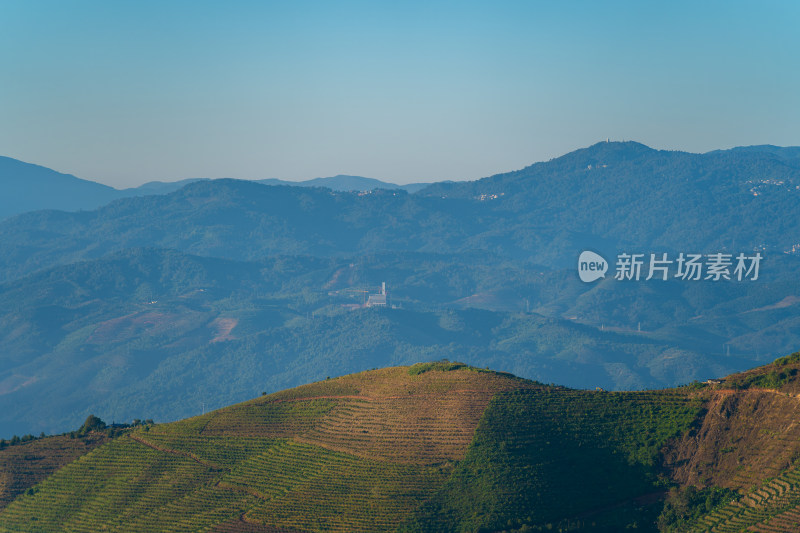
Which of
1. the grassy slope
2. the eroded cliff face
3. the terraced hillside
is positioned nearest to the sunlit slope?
the terraced hillside

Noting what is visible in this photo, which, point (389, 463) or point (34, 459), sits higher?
point (389, 463)

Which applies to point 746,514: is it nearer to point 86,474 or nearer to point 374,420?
point 374,420

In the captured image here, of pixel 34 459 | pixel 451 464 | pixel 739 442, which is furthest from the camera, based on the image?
pixel 34 459

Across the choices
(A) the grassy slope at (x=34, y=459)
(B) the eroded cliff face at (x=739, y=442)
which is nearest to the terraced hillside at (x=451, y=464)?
(B) the eroded cliff face at (x=739, y=442)

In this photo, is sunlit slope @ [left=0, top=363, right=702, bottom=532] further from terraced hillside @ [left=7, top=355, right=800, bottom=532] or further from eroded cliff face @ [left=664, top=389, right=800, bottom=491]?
eroded cliff face @ [left=664, top=389, right=800, bottom=491]

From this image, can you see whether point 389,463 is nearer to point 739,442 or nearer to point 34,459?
point 739,442

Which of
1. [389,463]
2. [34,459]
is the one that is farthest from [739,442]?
[34,459]
